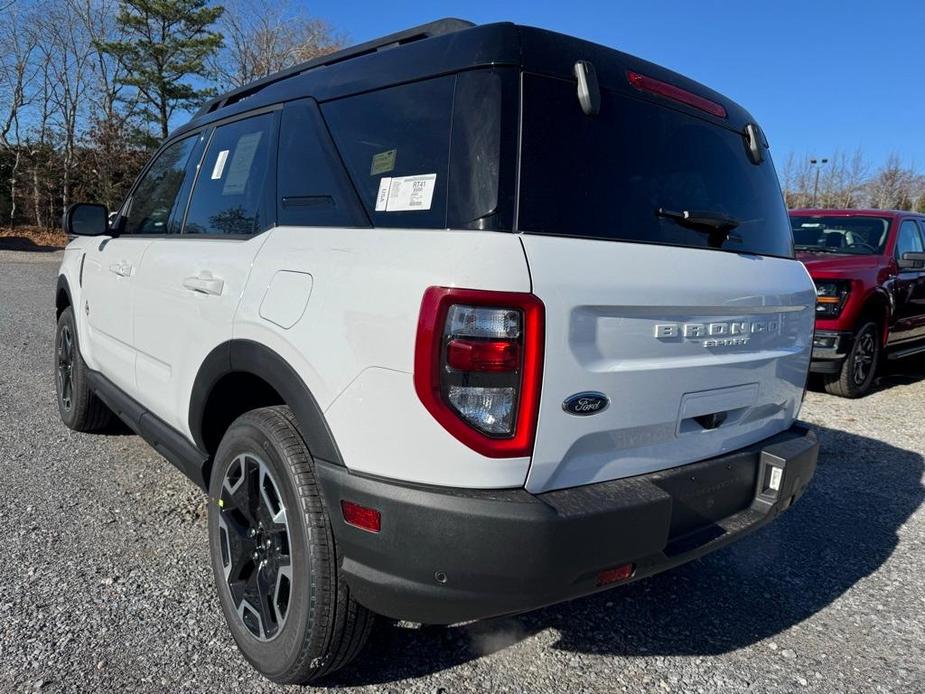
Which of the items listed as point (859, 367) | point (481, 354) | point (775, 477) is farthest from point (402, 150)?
point (859, 367)

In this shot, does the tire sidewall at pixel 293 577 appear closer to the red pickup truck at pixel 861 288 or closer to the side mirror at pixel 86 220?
the side mirror at pixel 86 220

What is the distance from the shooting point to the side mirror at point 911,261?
6.80 m

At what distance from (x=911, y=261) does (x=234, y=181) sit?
677cm

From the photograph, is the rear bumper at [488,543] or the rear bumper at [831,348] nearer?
the rear bumper at [488,543]

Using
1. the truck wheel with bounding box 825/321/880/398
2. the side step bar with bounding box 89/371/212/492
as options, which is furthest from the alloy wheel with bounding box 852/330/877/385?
the side step bar with bounding box 89/371/212/492

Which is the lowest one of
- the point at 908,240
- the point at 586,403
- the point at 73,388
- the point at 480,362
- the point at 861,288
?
the point at 73,388

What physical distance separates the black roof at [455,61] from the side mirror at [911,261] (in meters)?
5.21

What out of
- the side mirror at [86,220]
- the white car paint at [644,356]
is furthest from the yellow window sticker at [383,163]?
the side mirror at [86,220]

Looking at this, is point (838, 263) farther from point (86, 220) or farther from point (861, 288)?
point (86, 220)

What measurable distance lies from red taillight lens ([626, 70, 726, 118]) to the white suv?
0.04 ft

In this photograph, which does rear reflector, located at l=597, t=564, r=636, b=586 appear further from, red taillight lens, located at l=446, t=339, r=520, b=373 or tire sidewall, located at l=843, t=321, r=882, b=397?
tire sidewall, located at l=843, t=321, r=882, b=397

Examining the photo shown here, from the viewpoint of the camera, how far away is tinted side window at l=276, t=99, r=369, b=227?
212 cm

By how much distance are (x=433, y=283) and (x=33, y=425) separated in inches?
163

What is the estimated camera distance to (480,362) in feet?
5.46
